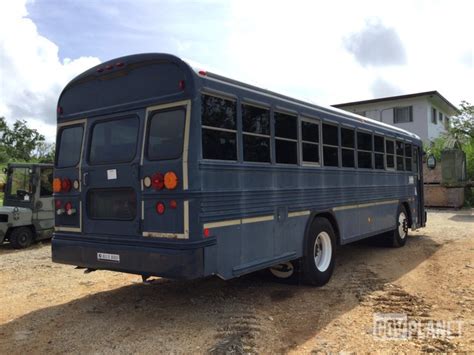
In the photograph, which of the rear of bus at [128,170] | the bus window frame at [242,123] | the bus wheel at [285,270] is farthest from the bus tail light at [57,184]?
the bus wheel at [285,270]

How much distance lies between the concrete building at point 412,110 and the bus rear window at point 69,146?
26.8 meters

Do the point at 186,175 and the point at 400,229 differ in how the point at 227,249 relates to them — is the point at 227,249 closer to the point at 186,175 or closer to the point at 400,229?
the point at 186,175

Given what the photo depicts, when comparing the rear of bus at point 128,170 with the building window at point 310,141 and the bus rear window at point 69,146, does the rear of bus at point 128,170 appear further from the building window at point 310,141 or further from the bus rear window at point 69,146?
the building window at point 310,141

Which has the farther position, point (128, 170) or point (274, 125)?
point (274, 125)

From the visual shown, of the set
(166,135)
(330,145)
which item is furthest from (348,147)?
(166,135)

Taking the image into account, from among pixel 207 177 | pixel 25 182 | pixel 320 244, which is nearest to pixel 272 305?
pixel 320 244

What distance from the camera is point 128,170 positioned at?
5.01m

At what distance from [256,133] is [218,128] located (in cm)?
70

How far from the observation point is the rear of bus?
4.61 meters

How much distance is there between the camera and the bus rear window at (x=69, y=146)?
5641 millimetres

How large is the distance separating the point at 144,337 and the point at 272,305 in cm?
175

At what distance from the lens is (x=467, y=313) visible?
17.5 ft

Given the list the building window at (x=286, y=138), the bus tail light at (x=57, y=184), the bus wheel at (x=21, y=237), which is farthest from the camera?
the bus wheel at (x=21, y=237)

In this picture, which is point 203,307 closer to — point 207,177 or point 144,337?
point 144,337
